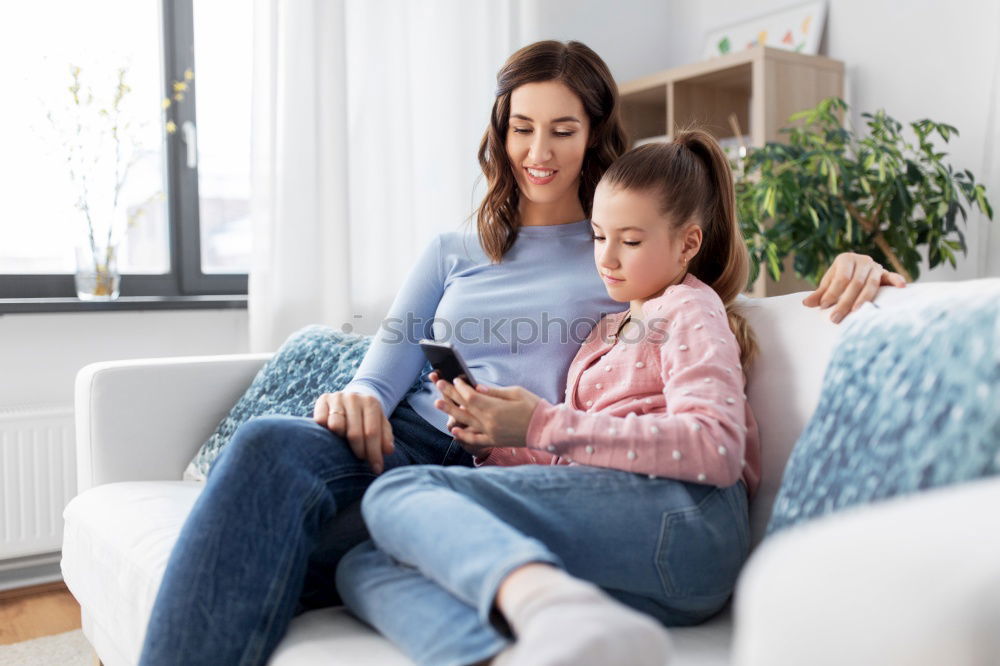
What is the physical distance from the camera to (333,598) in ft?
3.46

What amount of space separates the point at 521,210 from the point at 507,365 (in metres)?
0.30

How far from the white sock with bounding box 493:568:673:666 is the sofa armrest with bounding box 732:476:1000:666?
5.0 inches

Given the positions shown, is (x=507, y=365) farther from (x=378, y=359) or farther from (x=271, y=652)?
(x=271, y=652)

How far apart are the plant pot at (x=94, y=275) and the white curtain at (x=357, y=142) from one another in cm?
37

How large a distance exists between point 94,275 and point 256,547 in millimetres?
1645

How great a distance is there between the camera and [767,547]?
0.54 m

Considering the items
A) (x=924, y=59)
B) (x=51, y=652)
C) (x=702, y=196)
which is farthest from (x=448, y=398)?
(x=924, y=59)

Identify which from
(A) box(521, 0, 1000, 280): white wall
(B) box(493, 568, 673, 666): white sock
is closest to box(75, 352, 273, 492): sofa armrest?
(B) box(493, 568, 673, 666): white sock

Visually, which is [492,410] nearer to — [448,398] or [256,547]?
[448,398]

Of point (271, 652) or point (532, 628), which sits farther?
point (271, 652)

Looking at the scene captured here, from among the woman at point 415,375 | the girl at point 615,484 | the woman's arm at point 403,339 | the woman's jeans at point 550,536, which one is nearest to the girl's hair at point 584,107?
the woman at point 415,375

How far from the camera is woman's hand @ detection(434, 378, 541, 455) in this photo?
1042 mm

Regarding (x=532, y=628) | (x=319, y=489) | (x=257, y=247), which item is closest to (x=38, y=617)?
(x=257, y=247)

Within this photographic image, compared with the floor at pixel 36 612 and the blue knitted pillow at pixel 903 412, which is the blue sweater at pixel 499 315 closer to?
the blue knitted pillow at pixel 903 412
